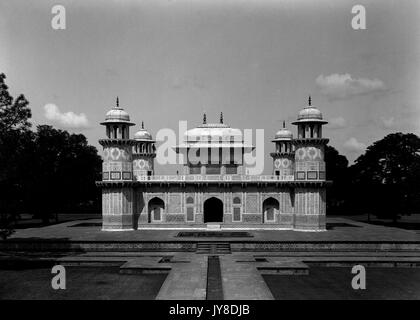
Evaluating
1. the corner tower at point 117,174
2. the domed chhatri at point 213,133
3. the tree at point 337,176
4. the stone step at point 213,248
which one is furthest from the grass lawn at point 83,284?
the tree at point 337,176

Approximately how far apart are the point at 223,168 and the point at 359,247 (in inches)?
698

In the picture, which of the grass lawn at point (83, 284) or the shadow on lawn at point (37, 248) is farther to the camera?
the shadow on lawn at point (37, 248)

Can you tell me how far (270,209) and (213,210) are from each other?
6.85 m

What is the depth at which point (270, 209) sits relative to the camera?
47031mm

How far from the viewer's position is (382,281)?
24781 millimetres

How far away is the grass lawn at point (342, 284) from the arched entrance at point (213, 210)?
2274 cm

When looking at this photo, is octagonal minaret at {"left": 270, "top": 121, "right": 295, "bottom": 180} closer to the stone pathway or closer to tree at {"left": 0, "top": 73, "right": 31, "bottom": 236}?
the stone pathway

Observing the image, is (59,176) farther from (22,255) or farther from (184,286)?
(184,286)

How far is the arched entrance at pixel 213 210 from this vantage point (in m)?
50.1

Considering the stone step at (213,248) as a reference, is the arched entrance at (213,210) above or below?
above

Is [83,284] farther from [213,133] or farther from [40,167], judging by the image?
[40,167]

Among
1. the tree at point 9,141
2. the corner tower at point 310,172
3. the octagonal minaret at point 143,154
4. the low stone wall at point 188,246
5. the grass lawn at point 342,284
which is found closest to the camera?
the grass lawn at point 342,284

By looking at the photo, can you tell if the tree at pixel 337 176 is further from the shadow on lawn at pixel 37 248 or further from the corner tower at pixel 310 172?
the shadow on lawn at pixel 37 248
